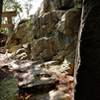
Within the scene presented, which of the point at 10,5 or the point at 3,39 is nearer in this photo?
the point at 3,39

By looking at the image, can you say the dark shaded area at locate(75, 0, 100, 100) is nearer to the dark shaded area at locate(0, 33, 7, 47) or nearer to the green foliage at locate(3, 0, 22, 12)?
the dark shaded area at locate(0, 33, 7, 47)

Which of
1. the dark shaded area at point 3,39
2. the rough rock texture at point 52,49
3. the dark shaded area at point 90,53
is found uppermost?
the dark shaded area at point 90,53

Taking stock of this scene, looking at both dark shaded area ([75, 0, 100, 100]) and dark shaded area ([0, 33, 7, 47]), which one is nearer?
dark shaded area ([75, 0, 100, 100])

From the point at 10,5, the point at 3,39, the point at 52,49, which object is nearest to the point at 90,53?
the point at 52,49

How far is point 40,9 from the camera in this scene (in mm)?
13539

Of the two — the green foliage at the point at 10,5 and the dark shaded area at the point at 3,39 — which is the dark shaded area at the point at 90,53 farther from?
the green foliage at the point at 10,5

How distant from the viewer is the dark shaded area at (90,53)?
2922mm

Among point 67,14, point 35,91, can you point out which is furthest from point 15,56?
point 35,91

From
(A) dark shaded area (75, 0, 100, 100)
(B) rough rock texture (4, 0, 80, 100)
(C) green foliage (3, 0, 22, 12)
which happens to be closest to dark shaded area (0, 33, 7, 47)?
(B) rough rock texture (4, 0, 80, 100)

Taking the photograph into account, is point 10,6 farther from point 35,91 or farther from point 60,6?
point 35,91

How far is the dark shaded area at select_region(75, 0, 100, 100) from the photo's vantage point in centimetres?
292

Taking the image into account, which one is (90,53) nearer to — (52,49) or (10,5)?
(52,49)

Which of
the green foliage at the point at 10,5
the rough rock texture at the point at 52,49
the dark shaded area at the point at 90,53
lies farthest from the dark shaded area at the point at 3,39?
the dark shaded area at the point at 90,53

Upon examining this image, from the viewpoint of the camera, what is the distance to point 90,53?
9.71 ft
